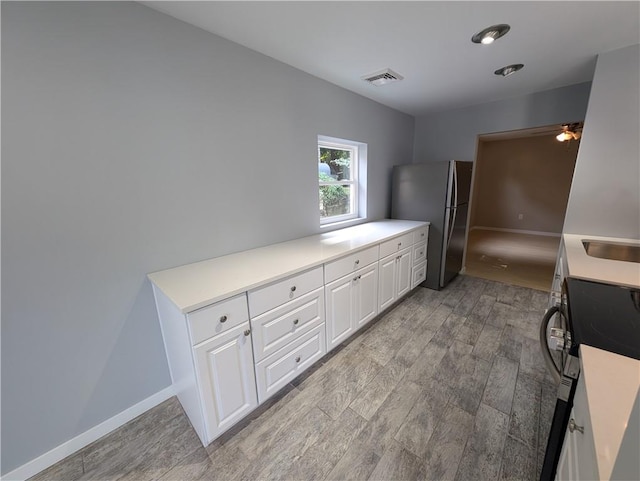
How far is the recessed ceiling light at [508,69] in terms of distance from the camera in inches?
82.6

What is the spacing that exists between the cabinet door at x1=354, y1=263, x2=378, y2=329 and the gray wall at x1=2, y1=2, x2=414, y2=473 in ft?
3.35

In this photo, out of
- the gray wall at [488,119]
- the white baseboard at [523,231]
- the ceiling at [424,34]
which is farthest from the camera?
the white baseboard at [523,231]

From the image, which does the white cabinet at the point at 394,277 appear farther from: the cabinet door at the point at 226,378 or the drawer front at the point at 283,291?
the cabinet door at the point at 226,378

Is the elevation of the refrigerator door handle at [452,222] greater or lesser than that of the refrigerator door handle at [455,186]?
lesser

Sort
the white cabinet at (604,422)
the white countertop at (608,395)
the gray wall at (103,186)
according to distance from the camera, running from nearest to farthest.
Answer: the white cabinet at (604,422)
the white countertop at (608,395)
the gray wall at (103,186)

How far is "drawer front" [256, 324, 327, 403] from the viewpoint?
1.50 m

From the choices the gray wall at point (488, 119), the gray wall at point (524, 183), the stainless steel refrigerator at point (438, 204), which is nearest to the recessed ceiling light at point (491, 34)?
the gray wall at point (488, 119)

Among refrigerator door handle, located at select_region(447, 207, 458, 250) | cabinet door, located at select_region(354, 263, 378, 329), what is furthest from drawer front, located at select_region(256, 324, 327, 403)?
refrigerator door handle, located at select_region(447, 207, 458, 250)

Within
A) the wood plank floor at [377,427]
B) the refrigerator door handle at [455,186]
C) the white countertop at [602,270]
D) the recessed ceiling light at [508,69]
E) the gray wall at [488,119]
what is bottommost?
the wood plank floor at [377,427]

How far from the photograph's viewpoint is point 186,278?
144 centimetres

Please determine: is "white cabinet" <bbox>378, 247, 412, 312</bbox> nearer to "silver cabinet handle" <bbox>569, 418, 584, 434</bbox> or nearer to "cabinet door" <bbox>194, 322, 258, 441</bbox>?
"cabinet door" <bbox>194, 322, 258, 441</bbox>

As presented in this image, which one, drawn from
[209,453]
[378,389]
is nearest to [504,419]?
[378,389]

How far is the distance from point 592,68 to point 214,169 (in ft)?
10.6

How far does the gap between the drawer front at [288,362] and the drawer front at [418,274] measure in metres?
1.53
